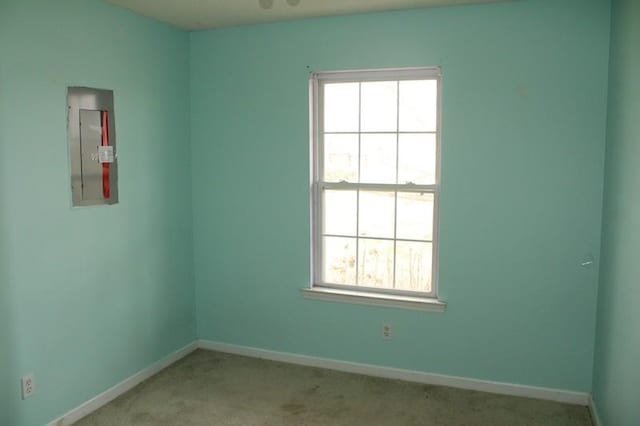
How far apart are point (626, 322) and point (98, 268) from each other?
2924mm

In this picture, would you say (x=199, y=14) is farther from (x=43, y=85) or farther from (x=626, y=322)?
(x=626, y=322)

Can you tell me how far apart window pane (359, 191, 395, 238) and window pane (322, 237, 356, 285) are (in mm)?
145

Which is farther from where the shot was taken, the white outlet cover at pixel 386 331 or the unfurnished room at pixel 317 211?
the white outlet cover at pixel 386 331

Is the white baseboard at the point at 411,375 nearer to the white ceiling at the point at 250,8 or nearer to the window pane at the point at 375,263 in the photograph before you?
the window pane at the point at 375,263

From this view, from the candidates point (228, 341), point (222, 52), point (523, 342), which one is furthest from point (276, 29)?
point (523, 342)

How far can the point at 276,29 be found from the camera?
151 inches

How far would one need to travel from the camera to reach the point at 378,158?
12.3 ft

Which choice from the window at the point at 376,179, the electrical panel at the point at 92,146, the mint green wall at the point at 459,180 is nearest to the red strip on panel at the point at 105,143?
the electrical panel at the point at 92,146

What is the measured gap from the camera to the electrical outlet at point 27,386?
2.87 meters

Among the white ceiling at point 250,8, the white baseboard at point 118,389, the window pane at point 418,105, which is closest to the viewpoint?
the white baseboard at point 118,389

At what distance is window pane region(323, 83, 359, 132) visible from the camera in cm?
377

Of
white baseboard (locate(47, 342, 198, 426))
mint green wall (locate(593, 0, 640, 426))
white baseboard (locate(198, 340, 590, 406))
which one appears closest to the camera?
mint green wall (locate(593, 0, 640, 426))

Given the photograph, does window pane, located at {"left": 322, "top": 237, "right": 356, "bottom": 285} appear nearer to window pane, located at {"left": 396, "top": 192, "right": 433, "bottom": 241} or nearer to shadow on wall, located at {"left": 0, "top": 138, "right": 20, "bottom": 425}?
window pane, located at {"left": 396, "top": 192, "right": 433, "bottom": 241}

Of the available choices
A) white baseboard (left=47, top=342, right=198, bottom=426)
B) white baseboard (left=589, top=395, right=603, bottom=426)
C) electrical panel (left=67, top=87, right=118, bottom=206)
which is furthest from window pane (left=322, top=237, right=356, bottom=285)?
white baseboard (left=589, top=395, right=603, bottom=426)
